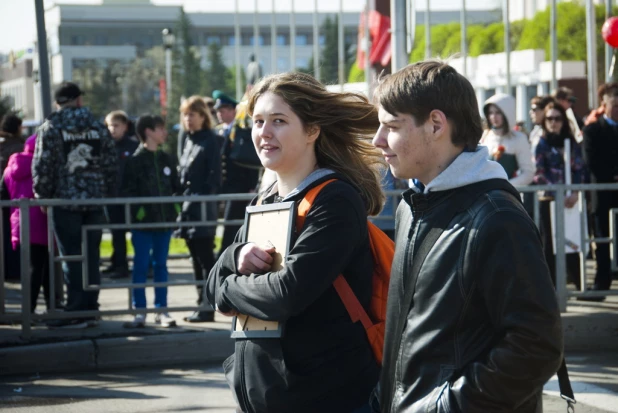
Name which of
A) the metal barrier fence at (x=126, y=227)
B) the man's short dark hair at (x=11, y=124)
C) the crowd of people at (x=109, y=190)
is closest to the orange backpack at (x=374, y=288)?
the metal barrier fence at (x=126, y=227)

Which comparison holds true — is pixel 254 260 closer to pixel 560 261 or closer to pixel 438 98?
pixel 438 98

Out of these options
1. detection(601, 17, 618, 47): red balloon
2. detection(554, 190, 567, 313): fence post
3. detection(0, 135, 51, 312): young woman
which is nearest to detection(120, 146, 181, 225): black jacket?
detection(0, 135, 51, 312): young woman

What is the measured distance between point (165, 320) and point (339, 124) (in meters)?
5.76

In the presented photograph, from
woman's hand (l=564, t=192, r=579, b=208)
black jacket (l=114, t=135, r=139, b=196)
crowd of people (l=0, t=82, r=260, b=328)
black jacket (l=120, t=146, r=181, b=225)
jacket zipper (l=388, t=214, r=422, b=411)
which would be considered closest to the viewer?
jacket zipper (l=388, t=214, r=422, b=411)

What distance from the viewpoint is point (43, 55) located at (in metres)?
10.2

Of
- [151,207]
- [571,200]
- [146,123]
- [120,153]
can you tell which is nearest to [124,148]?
[120,153]

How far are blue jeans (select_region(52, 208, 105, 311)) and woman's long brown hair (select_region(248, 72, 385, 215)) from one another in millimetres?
5306

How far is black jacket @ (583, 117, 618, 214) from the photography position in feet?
34.6

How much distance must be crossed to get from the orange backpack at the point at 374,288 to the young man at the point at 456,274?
1.75ft

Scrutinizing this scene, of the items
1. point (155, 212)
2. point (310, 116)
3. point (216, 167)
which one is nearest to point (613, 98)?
point (216, 167)

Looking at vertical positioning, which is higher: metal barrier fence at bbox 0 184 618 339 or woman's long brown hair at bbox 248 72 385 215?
woman's long brown hair at bbox 248 72 385 215

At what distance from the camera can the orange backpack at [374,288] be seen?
3.33 m

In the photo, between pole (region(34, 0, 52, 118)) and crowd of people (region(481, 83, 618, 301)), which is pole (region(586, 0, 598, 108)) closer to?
crowd of people (region(481, 83, 618, 301))

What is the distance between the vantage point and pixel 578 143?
36.5 ft
